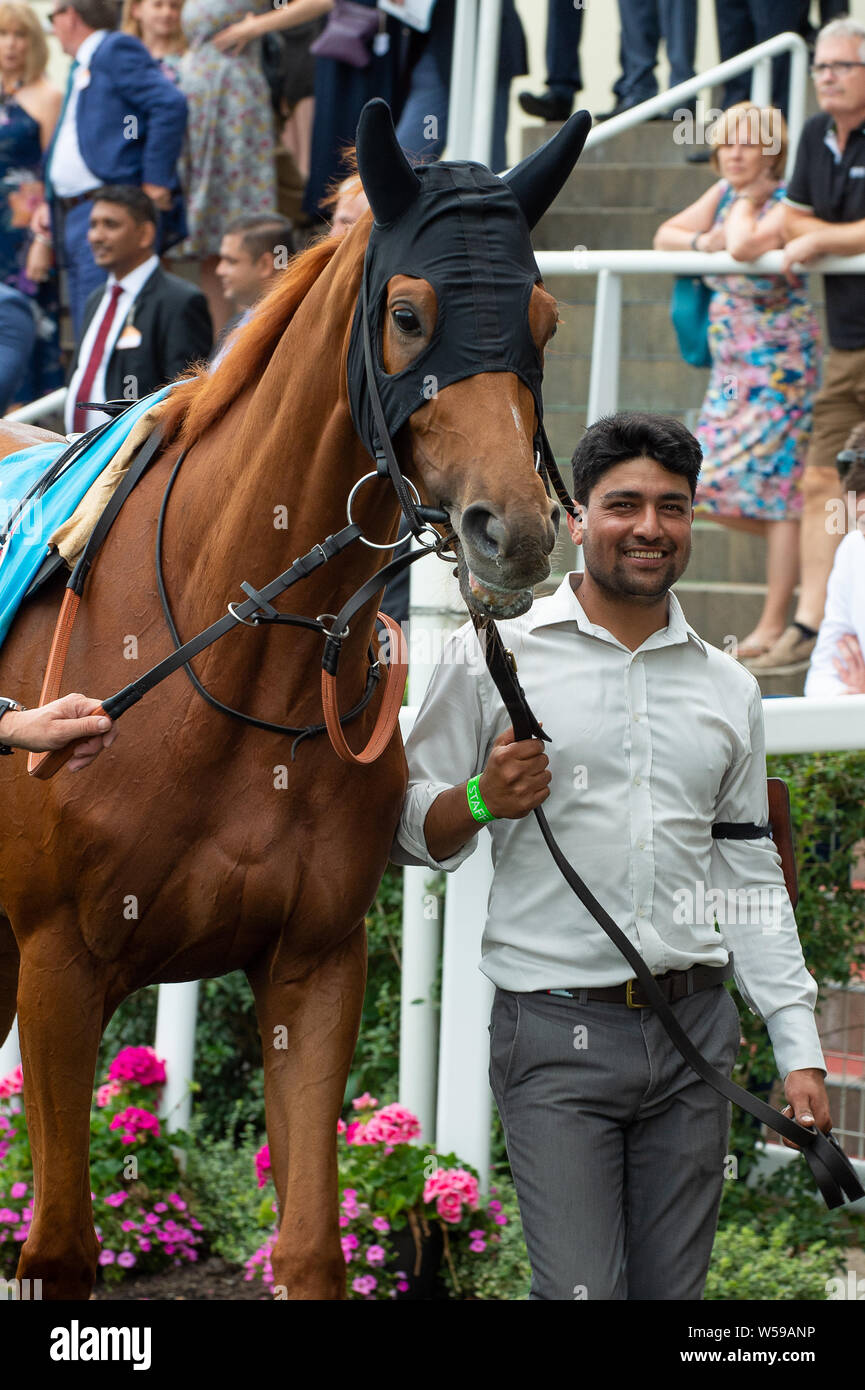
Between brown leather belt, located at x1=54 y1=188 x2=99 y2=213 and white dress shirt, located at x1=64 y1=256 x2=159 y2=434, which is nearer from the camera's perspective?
white dress shirt, located at x1=64 y1=256 x2=159 y2=434

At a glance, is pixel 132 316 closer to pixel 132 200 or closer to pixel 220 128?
pixel 132 200

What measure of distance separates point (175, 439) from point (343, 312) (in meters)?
0.57

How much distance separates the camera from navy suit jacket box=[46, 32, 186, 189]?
24.8 ft

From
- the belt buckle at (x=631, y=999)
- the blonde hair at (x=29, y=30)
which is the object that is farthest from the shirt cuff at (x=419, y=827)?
the blonde hair at (x=29, y=30)

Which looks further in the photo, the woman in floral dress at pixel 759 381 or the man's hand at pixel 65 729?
the woman in floral dress at pixel 759 381

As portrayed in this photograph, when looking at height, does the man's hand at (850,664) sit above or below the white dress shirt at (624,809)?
above

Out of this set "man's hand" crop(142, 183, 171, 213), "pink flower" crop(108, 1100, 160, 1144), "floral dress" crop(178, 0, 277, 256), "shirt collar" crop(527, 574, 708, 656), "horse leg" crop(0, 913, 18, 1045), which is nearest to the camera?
"shirt collar" crop(527, 574, 708, 656)

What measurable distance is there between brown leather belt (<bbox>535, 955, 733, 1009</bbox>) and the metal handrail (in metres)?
4.80

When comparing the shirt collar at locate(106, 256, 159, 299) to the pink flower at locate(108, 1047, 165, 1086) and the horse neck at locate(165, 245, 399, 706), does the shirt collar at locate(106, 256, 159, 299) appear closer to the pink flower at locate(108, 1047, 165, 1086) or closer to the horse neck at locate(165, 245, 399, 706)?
the pink flower at locate(108, 1047, 165, 1086)

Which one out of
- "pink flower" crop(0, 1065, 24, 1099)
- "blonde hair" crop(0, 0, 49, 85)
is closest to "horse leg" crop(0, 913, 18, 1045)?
"pink flower" crop(0, 1065, 24, 1099)

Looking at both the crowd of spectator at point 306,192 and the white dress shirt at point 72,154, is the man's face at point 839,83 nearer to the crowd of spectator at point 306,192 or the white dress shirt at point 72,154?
the crowd of spectator at point 306,192

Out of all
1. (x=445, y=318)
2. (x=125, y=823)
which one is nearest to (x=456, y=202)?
(x=445, y=318)

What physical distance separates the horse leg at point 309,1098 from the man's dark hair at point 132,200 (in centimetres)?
436

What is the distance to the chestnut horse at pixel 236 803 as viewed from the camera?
2879 mm
